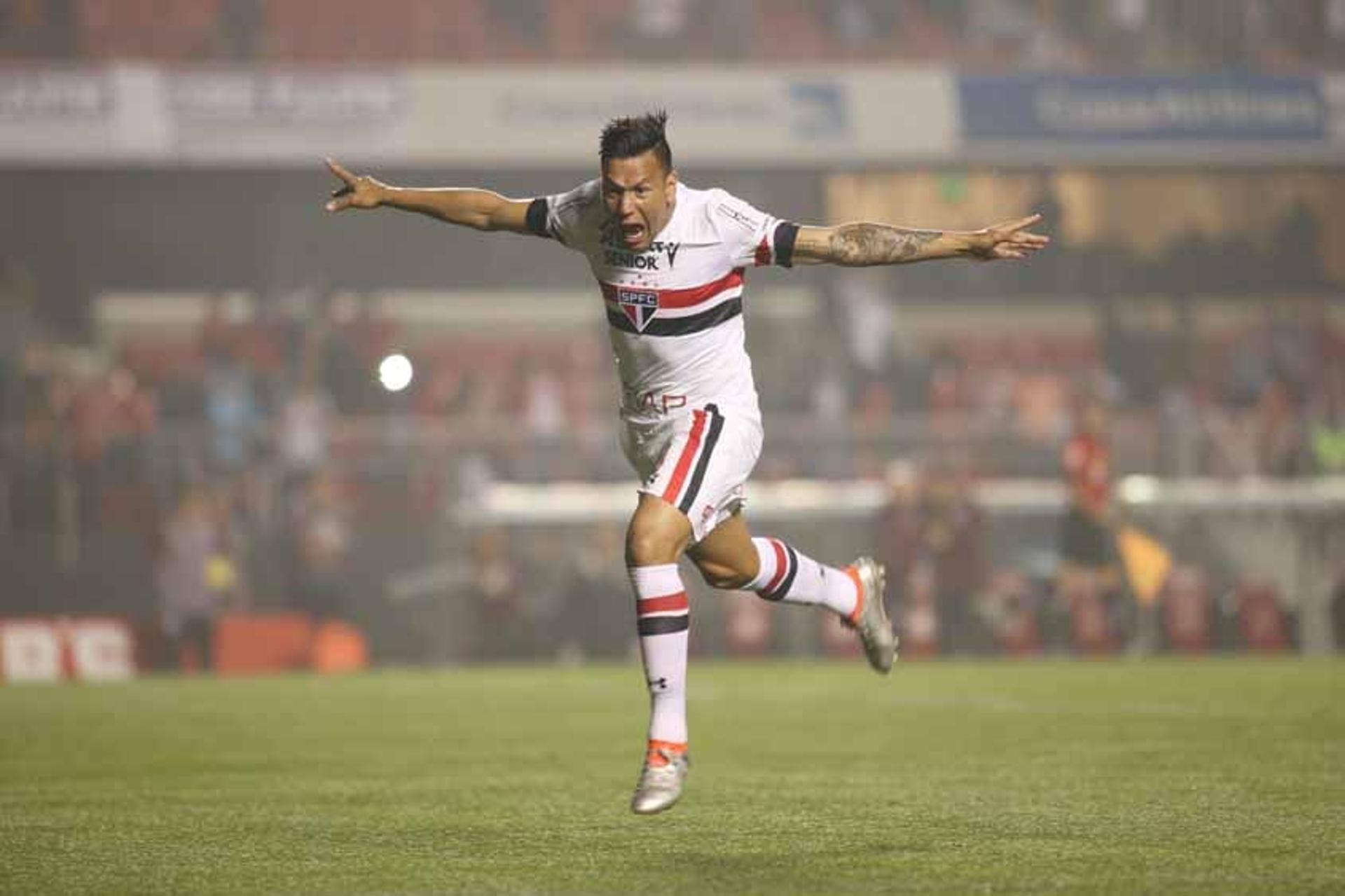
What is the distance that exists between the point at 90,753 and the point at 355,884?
5.00 m

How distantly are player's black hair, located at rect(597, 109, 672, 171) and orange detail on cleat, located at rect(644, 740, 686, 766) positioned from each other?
5.83 feet

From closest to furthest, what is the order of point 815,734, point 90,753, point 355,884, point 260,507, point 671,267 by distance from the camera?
point 355,884
point 671,267
point 90,753
point 815,734
point 260,507

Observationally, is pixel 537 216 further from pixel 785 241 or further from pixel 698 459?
pixel 698 459

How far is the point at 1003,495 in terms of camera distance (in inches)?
858

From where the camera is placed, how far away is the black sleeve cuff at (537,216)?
7.41 metres

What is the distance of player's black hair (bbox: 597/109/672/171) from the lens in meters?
6.89

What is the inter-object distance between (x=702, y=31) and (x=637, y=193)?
18.6 meters

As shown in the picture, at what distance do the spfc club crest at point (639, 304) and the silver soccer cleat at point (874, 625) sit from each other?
5.76 feet

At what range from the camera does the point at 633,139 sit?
6.89 metres

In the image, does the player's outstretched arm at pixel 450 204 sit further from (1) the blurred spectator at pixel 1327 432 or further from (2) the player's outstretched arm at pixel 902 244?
(1) the blurred spectator at pixel 1327 432

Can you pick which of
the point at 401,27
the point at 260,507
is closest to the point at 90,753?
the point at 260,507

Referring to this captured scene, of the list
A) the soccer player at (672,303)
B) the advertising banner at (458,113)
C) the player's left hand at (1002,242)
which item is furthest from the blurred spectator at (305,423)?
the player's left hand at (1002,242)

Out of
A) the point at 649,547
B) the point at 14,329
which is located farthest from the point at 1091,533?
the point at 649,547

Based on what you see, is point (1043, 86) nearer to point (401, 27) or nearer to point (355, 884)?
point (401, 27)
